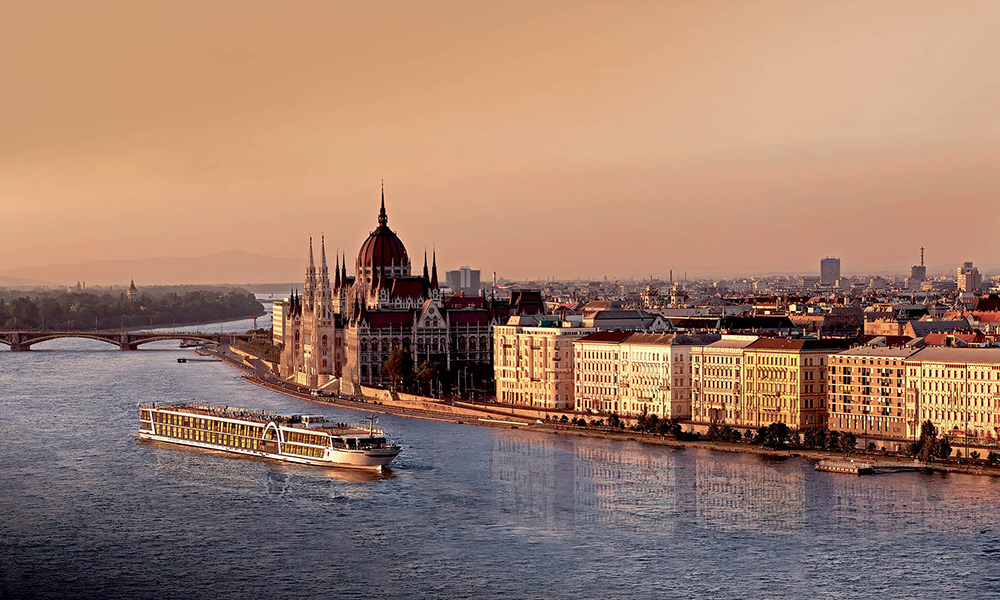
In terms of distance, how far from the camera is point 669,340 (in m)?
59.6

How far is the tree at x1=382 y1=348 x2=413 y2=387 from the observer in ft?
254

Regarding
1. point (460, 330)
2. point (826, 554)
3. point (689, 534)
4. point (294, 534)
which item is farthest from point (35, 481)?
point (460, 330)

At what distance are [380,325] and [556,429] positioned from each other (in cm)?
2578

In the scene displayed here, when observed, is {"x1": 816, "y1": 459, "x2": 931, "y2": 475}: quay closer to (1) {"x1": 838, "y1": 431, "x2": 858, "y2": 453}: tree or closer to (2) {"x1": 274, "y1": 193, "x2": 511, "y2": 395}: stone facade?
(1) {"x1": 838, "y1": 431, "x2": 858, "y2": 453}: tree

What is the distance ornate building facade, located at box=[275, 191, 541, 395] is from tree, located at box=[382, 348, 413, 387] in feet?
4.10

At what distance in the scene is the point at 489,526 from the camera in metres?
38.0

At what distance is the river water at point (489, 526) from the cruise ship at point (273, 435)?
75 centimetres

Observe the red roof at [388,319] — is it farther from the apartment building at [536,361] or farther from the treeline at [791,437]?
the treeline at [791,437]

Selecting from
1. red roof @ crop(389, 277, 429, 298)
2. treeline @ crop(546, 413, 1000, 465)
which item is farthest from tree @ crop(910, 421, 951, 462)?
red roof @ crop(389, 277, 429, 298)

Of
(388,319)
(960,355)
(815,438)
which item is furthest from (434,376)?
(960,355)

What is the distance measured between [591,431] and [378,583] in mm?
25598

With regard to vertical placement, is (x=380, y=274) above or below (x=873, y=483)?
above

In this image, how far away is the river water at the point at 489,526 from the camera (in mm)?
32250

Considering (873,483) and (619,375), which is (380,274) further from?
(873,483)
